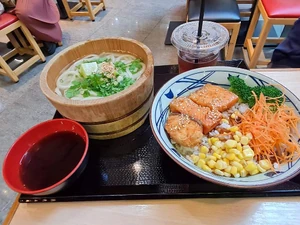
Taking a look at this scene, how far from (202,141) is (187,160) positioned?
0.09 m

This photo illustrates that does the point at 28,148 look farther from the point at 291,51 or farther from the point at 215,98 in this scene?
the point at 291,51

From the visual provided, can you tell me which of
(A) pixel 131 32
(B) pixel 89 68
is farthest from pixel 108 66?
(A) pixel 131 32

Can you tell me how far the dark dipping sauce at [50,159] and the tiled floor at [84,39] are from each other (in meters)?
1.00

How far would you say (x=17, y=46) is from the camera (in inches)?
106

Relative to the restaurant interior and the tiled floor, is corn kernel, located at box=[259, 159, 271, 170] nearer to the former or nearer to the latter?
the restaurant interior

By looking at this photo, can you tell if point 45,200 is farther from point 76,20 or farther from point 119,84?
point 76,20

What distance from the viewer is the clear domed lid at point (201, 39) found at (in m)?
0.92

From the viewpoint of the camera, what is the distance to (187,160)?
0.67m

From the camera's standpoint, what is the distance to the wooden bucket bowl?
676mm

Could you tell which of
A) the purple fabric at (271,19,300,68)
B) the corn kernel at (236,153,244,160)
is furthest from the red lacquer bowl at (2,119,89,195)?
the purple fabric at (271,19,300,68)

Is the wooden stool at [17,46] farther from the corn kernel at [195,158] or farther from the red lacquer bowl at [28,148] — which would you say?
the corn kernel at [195,158]

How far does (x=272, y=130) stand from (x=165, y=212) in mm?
420

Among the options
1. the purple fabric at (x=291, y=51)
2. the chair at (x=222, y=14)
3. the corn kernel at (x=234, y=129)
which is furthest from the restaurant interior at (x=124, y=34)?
the corn kernel at (x=234, y=129)

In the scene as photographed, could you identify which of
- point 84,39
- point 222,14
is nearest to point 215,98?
point 222,14
